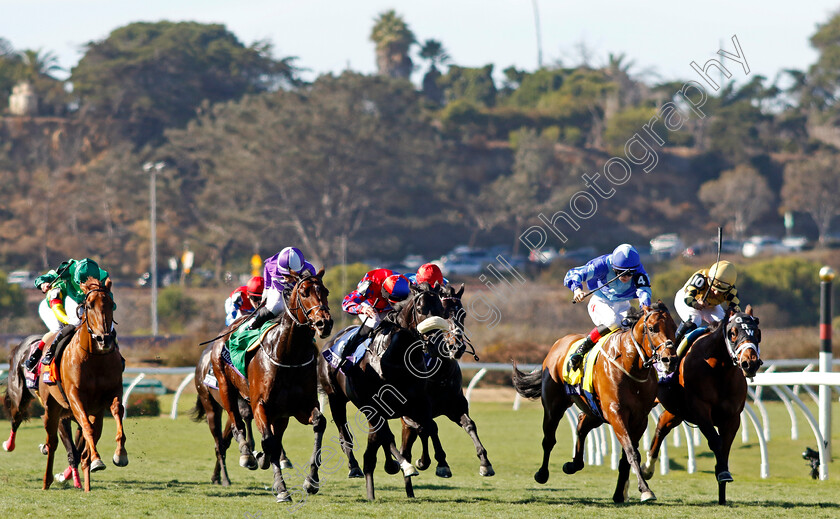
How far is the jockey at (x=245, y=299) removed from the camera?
28.5 feet

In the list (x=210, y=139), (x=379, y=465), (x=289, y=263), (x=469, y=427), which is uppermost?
(x=210, y=139)

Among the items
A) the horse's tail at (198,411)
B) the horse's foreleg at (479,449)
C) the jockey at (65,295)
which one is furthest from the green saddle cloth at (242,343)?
the horse's tail at (198,411)

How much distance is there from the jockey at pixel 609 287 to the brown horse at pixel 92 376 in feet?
9.77

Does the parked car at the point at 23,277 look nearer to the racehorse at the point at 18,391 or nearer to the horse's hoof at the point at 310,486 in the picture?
the racehorse at the point at 18,391

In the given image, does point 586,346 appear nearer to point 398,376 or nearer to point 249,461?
point 398,376

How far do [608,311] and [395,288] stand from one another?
4.76 ft

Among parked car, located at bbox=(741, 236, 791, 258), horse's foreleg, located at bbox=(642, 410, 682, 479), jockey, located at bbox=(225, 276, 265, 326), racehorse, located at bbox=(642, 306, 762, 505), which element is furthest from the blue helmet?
parked car, located at bbox=(741, 236, 791, 258)

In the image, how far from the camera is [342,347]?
735 cm

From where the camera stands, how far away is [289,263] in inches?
277

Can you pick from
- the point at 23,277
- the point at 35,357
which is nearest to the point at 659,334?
the point at 35,357

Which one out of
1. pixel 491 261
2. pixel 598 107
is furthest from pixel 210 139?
pixel 598 107

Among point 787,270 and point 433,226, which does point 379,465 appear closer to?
point 787,270

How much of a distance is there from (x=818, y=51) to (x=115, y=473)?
197 feet

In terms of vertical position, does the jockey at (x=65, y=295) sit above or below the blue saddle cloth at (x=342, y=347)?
above
